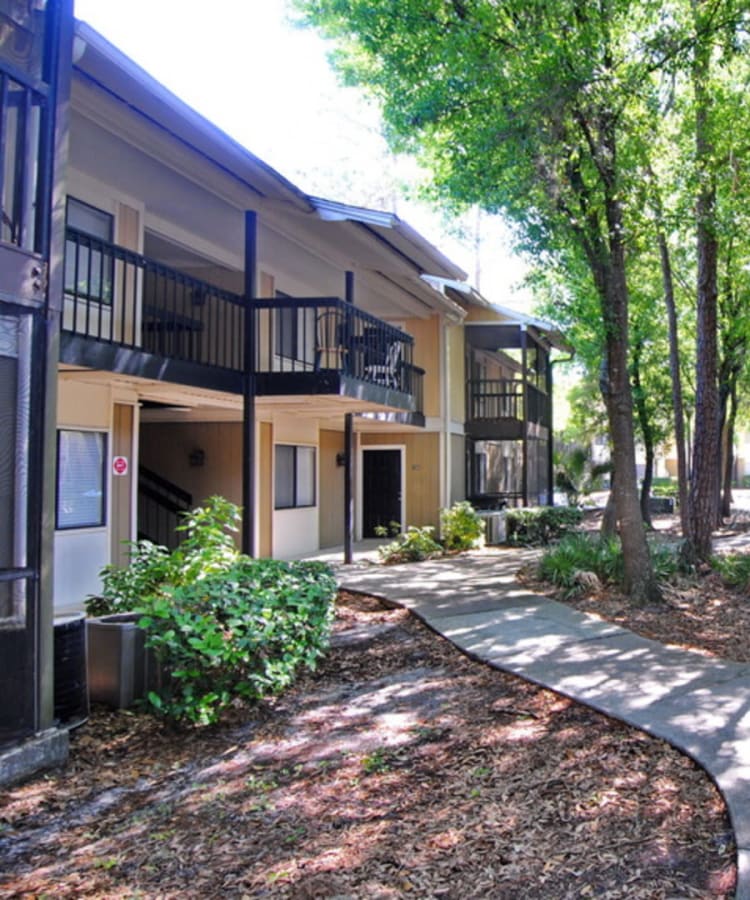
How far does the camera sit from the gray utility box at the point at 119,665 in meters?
5.83

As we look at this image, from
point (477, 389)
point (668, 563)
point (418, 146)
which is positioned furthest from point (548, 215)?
point (477, 389)

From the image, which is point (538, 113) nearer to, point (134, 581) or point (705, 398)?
point (705, 398)

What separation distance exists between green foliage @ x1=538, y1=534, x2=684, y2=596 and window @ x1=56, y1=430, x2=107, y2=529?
5879 millimetres

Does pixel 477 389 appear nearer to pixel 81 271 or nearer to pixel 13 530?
pixel 81 271

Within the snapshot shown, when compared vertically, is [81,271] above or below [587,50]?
below

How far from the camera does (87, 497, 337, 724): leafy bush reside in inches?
213

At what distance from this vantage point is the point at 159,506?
14055 mm

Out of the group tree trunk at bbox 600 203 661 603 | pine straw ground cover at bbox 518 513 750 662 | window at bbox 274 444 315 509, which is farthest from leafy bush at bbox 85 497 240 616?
window at bbox 274 444 315 509

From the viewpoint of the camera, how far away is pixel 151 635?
5.41 metres

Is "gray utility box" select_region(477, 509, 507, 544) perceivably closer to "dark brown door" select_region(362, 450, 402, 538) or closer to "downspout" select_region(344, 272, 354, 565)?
"dark brown door" select_region(362, 450, 402, 538)

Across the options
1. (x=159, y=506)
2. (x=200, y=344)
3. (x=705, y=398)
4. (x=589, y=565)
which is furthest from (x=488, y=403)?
(x=200, y=344)

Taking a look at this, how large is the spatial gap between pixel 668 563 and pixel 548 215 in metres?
4.99

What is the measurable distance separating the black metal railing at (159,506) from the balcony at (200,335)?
8.50 feet

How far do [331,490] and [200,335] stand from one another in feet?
24.1
